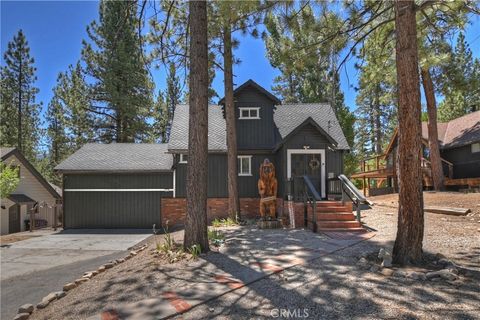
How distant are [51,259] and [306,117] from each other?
1259 centimetres

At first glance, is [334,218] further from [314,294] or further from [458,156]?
[458,156]

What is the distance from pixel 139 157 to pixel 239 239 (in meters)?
10.9

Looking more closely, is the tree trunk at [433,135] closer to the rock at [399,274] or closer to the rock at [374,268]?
the rock at [374,268]

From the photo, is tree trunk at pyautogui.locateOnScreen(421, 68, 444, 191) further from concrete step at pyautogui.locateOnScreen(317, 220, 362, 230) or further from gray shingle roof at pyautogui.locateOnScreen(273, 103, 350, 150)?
concrete step at pyautogui.locateOnScreen(317, 220, 362, 230)

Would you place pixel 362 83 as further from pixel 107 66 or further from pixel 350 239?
pixel 107 66

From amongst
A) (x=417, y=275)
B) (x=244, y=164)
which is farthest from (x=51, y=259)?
(x=417, y=275)

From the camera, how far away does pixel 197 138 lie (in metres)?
6.40

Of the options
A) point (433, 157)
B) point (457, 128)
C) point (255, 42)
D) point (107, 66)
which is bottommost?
point (433, 157)

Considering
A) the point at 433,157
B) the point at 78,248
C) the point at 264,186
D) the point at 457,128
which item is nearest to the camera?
the point at 264,186

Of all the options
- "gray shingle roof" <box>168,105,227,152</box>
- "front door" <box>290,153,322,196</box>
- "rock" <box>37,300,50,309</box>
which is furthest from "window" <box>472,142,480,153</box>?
"rock" <box>37,300,50,309</box>

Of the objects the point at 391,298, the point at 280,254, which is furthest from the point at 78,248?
the point at 391,298

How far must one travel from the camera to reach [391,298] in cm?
376

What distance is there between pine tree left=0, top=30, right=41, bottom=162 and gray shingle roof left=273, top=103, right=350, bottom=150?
919 inches

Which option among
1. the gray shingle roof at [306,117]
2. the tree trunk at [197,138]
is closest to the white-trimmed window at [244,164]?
the gray shingle roof at [306,117]
